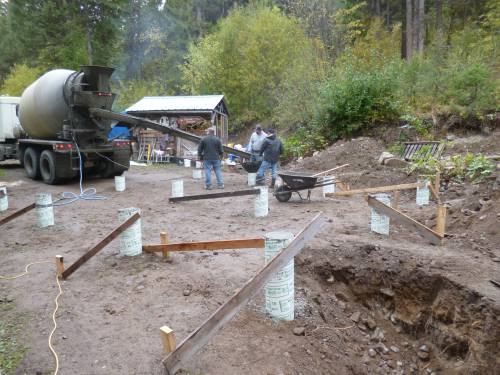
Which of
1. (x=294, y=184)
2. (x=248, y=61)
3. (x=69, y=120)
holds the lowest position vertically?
(x=294, y=184)

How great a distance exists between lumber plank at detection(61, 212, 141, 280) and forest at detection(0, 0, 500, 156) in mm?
A: 10970

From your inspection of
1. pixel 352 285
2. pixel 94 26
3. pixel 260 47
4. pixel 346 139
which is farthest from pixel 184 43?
pixel 352 285

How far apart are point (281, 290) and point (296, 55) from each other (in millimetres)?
22085

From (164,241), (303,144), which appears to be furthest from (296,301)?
(303,144)

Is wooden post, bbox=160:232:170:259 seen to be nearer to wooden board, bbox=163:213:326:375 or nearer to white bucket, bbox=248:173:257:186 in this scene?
wooden board, bbox=163:213:326:375

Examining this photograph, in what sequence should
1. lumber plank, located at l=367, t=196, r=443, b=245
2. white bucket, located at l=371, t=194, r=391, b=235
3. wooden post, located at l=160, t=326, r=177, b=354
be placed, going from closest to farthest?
wooden post, located at l=160, t=326, r=177, b=354 < lumber plank, located at l=367, t=196, r=443, b=245 < white bucket, located at l=371, t=194, r=391, b=235

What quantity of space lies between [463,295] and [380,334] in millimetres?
968

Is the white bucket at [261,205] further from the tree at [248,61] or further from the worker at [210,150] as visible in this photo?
the tree at [248,61]

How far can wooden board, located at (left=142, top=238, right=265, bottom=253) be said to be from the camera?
152 inches

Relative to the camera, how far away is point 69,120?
10758 mm

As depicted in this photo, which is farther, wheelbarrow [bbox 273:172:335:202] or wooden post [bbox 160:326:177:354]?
wheelbarrow [bbox 273:172:335:202]

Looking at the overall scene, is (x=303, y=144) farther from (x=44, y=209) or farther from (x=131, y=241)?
(x=131, y=241)

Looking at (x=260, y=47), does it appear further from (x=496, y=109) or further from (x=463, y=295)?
(x=463, y=295)

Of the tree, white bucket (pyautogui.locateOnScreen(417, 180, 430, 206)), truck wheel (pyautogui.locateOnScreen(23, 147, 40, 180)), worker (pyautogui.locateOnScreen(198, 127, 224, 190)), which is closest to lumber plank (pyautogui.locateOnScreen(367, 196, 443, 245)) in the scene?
white bucket (pyautogui.locateOnScreen(417, 180, 430, 206))
